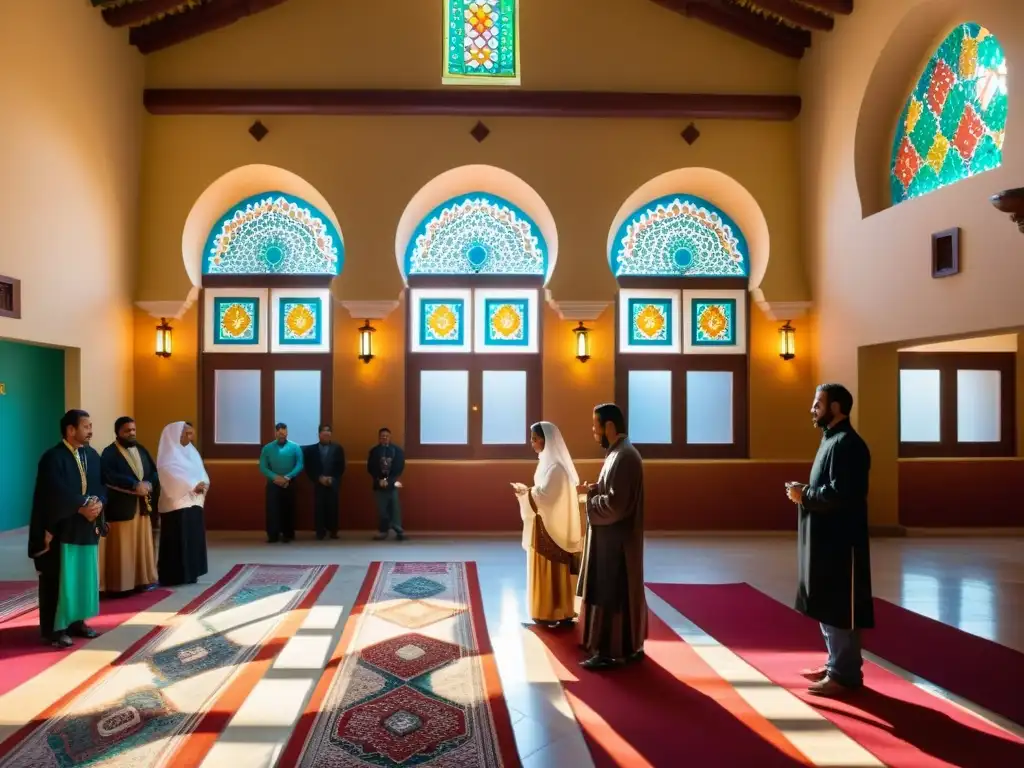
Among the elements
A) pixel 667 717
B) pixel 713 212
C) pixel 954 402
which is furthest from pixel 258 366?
pixel 954 402

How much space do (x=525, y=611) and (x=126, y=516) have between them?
3.21 m

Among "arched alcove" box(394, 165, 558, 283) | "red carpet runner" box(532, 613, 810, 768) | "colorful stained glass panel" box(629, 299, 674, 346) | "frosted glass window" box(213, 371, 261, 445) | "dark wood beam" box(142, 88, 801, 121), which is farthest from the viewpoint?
"colorful stained glass panel" box(629, 299, 674, 346)

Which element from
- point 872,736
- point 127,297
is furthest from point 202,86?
point 872,736

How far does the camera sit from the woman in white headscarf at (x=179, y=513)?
6207 mm

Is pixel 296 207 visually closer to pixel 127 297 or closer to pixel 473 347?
pixel 127 297

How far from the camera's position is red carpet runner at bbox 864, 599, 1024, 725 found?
3.78 meters

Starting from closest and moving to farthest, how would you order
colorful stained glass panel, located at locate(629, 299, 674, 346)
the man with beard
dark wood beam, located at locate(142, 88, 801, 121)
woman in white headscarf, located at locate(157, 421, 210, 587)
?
the man with beard
woman in white headscarf, located at locate(157, 421, 210, 587)
dark wood beam, located at locate(142, 88, 801, 121)
colorful stained glass panel, located at locate(629, 299, 674, 346)

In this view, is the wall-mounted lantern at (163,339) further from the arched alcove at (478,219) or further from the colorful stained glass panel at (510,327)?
the colorful stained glass panel at (510,327)

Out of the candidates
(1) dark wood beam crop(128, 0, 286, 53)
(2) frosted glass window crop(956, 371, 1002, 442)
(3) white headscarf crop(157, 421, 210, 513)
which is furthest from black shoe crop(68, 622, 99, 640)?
(2) frosted glass window crop(956, 371, 1002, 442)

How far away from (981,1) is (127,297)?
895cm

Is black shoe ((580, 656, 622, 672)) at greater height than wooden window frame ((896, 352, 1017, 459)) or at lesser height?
lesser

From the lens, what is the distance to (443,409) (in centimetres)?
914

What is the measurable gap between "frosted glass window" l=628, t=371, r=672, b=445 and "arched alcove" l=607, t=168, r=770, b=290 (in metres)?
1.45

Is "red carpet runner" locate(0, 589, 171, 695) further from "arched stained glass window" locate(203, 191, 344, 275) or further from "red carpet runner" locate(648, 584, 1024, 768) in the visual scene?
"arched stained glass window" locate(203, 191, 344, 275)
